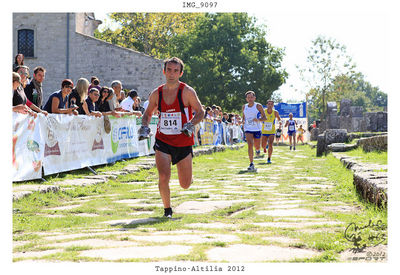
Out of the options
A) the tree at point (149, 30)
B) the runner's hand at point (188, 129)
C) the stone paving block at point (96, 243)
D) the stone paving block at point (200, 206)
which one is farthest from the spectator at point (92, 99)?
the tree at point (149, 30)

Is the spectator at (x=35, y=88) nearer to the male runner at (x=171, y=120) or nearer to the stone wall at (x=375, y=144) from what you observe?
the male runner at (x=171, y=120)

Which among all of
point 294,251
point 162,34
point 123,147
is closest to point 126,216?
point 294,251

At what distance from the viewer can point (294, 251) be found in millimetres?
4047

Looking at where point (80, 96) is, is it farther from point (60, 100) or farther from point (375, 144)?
point (375, 144)

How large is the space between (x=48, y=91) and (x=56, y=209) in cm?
2873

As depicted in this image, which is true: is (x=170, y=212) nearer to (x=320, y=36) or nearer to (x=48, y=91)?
(x=48, y=91)

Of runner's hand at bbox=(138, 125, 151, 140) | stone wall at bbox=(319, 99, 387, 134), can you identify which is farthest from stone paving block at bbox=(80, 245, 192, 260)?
stone wall at bbox=(319, 99, 387, 134)

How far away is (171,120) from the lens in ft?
19.4

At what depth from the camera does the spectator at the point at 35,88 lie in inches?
370

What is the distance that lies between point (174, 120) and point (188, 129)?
33cm

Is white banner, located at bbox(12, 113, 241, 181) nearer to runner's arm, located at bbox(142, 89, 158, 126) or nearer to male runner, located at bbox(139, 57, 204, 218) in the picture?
runner's arm, located at bbox(142, 89, 158, 126)

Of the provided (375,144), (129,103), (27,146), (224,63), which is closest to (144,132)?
(27,146)
